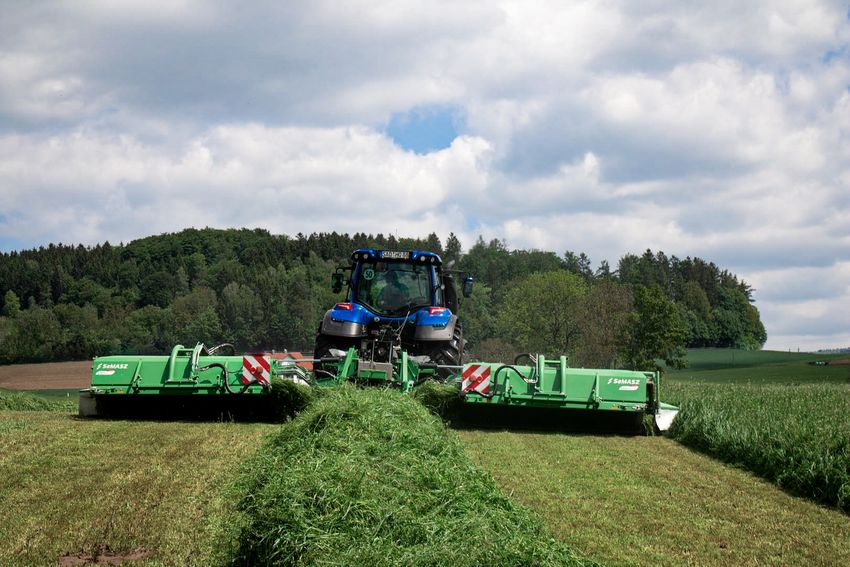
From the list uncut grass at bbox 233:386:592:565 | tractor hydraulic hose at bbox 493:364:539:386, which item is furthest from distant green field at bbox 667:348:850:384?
uncut grass at bbox 233:386:592:565

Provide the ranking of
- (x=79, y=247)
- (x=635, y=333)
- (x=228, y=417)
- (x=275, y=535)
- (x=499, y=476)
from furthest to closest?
(x=79, y=247), (x=635, y=333), (x=228, y=417), (x=499, y=476), (x=275, y=535)

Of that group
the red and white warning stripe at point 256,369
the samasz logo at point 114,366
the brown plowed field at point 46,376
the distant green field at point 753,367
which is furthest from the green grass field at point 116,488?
the distant green field at point 753,367

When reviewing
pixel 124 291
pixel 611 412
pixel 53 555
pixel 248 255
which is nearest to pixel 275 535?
pixel 53 555

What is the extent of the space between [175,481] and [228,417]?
494cm

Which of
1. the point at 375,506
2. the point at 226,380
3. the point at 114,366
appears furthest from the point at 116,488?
the point at 114,366

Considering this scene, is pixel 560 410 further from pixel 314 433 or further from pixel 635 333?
pixel 635 333

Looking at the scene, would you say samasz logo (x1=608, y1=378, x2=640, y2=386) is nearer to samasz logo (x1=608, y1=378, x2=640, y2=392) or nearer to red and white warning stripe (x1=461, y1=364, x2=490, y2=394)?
samasz logo (x1=608, y1=378, x2=640, y2=392)

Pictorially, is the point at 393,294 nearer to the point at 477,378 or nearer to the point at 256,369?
the point at 477,378

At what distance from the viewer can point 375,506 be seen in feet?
13.4

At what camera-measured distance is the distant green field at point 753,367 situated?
49.6 m

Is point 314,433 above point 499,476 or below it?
above

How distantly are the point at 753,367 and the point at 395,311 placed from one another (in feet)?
187

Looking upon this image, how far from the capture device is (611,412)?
1241 centimetres

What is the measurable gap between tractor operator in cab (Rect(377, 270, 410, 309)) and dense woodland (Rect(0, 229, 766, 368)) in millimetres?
22692
